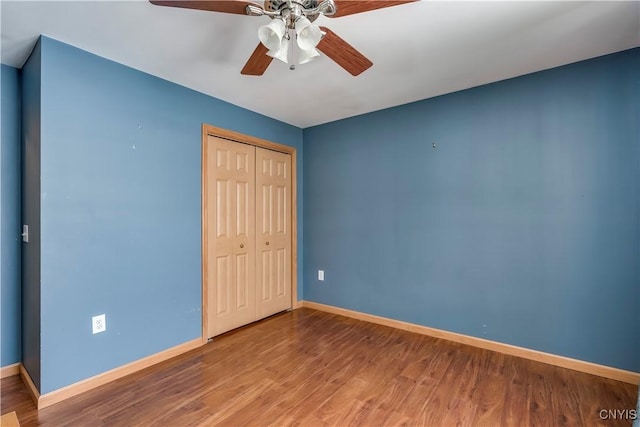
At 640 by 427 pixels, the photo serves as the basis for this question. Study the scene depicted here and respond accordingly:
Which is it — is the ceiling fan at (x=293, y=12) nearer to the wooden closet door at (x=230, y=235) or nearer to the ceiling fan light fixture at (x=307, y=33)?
the ceiling fan light fixture at (x=307, y=33)

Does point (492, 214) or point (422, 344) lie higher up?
point (492, 214)

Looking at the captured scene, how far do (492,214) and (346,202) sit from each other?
1.51 m

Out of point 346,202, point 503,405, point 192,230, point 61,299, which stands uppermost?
point 346,202

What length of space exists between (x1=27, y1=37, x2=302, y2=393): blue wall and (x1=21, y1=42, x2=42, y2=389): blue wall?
0.27 ft

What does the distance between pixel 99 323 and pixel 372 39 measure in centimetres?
271

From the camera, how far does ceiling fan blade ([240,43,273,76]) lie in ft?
5.42

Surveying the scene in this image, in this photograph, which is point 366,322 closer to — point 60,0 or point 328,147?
point 328,147

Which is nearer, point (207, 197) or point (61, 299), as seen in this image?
point (61, 299)

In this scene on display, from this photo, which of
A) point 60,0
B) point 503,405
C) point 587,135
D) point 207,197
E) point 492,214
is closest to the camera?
point 60,0

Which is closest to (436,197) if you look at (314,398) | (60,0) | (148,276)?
(314,398)

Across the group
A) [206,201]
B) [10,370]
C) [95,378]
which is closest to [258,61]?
[206,201]

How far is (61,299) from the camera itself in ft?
6.33

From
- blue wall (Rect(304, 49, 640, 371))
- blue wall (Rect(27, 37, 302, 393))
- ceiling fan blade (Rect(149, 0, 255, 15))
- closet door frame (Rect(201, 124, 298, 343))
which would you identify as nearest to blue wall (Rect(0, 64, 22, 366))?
blue wall (Rect(27, 37, 302, 393))

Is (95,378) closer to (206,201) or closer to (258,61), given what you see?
(206,201)
